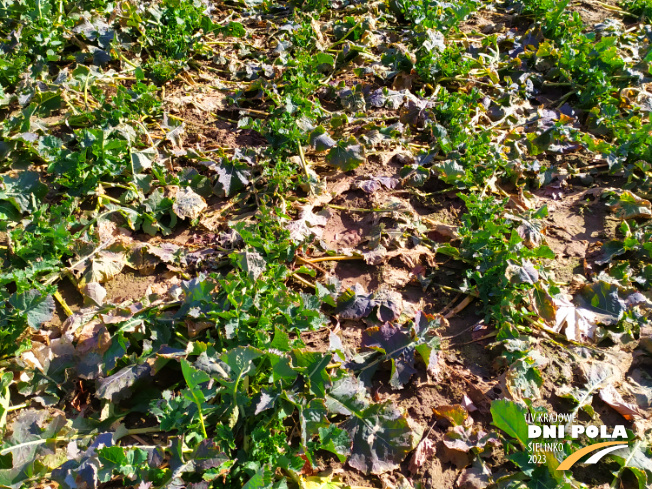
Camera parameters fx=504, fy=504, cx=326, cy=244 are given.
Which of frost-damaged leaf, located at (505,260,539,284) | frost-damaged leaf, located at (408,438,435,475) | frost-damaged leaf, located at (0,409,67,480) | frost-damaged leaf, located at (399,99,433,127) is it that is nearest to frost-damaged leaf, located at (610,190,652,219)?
frost-damaged leaf, located at (505,260,539,284)

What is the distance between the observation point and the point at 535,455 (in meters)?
2.20

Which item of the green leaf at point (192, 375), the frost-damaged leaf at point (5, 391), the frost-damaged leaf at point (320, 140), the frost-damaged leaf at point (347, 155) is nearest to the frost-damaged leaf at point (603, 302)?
the frost-damaged leaf at point (347, 155)

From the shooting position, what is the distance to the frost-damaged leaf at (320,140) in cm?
375

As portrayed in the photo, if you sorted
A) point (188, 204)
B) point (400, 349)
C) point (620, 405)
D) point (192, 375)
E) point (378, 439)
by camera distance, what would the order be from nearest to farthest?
point (192, 375), point (378, 439), point (620, 405), point (400, 349), point (188, 204)

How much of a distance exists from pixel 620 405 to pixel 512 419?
672mm

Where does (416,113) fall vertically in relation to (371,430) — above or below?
above

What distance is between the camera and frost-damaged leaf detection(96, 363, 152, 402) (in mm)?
2381

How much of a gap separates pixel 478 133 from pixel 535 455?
8.16 feet

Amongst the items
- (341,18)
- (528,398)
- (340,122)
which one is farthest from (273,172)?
(341,18)

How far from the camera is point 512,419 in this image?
7.43 ft

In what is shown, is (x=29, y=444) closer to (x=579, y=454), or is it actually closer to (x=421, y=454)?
(x=421, y=454)

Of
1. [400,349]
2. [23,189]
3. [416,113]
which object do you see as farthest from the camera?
[416,113]

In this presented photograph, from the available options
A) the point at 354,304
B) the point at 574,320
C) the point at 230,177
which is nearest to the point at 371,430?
the point at 354,304

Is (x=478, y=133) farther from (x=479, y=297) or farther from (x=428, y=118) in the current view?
(x=479, y=297)
